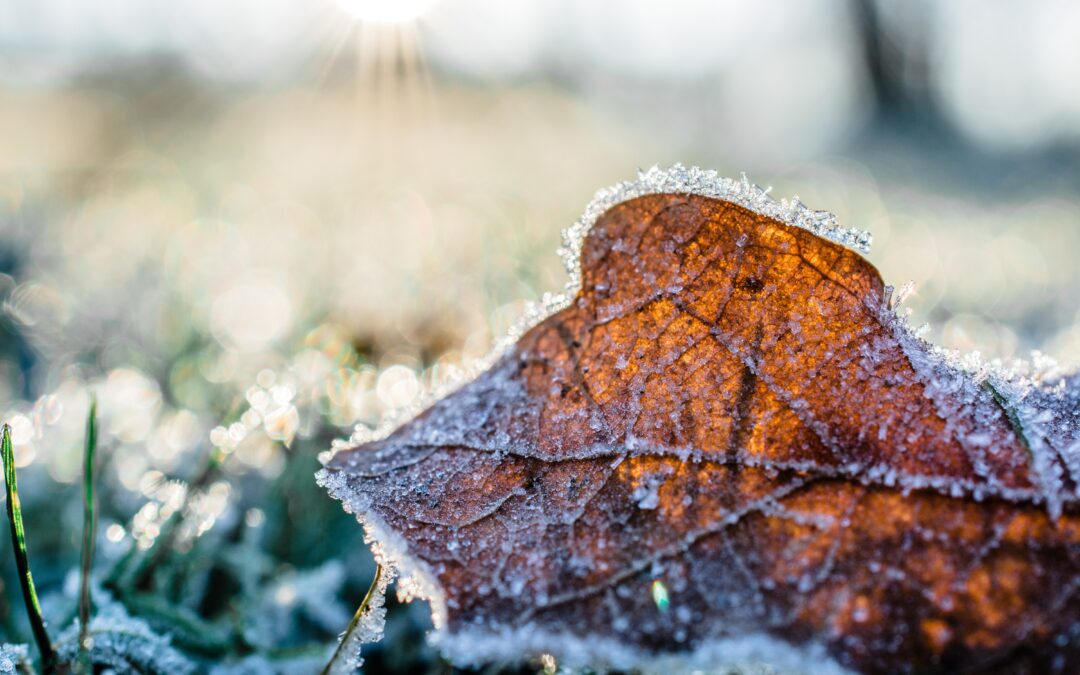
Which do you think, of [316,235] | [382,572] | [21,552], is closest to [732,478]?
[382,572]

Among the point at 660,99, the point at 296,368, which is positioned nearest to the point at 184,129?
the point at 296,368

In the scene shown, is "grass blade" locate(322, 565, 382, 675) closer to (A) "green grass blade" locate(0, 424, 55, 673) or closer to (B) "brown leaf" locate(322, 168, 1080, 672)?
(B) "brown leaf" locate(322, 168, 1080, 672)

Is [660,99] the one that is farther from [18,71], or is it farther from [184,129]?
[18,71]

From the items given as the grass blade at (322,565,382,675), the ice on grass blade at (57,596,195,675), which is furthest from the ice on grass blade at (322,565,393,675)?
the ice on grass blade at (57,596,195,675)

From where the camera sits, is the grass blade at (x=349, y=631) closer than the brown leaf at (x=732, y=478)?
No

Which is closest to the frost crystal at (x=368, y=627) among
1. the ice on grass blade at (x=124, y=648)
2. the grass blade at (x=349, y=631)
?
the grass blade at (x=349, y=631)

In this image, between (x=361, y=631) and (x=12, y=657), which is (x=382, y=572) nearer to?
(x=361, y=631)

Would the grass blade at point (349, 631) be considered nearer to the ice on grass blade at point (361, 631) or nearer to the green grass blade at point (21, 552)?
the ice on grass blade at point (361, 631)
